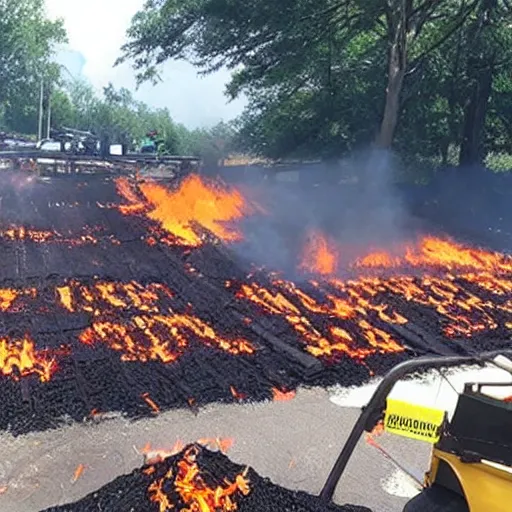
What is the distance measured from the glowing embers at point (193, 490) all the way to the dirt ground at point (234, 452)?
1.59 metres

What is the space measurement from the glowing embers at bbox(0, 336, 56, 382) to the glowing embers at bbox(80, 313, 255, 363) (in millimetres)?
732

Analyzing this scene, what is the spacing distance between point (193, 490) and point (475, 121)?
745 inches

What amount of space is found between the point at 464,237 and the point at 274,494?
1488 cm

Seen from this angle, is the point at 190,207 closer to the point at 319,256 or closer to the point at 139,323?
the point at 319,256

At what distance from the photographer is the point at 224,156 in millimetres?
19938

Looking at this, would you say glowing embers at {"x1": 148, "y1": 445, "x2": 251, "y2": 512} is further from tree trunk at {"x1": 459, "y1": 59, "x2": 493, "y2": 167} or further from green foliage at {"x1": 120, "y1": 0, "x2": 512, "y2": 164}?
tree trunk at {"x1": 459, "y1": 59, "x2": 493, "y2": 167}

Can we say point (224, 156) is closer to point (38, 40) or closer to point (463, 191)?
point (463, 191)

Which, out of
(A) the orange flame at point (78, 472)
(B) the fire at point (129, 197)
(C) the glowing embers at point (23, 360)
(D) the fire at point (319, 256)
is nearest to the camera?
(A) the orange flame at point (78, 472)

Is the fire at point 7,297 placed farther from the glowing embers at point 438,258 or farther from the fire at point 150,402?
the glowing embers at point 438,258

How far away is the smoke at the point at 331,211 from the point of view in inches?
580

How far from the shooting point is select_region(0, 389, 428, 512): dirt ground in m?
5.87

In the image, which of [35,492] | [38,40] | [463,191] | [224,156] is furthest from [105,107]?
[35,492]

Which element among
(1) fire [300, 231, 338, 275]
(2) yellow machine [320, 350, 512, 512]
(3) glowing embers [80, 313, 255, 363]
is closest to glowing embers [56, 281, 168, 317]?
(3) glowing embers [80, 313, 255, 363]

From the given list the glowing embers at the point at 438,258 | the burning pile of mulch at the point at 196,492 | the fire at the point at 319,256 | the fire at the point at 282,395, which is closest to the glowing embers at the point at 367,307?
the fire at the point at 319,256
